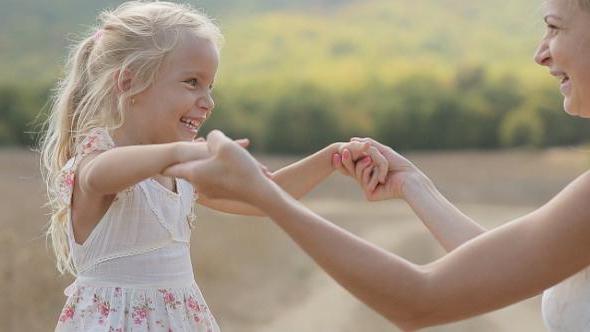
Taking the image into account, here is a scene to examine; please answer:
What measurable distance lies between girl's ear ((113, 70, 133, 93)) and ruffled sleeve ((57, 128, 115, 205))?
138 mm

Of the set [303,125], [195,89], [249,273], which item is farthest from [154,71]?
[303,125]

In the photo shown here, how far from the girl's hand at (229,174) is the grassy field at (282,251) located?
11.5ft

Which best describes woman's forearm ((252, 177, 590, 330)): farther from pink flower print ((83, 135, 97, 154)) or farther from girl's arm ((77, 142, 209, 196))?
pink flower print ((83, 135, 97, 154))

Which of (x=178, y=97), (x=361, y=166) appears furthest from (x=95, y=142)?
(x=361, y=166)

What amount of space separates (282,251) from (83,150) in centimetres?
738

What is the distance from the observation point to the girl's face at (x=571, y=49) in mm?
Result: 2389

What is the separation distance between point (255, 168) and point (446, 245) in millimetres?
716

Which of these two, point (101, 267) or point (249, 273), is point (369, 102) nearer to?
point (249, 273)

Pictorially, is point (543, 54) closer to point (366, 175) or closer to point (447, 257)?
point (447, 257)

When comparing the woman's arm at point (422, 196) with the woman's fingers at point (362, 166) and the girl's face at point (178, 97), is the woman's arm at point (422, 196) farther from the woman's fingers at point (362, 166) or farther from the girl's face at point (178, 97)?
the girl's face at point (178, 97)

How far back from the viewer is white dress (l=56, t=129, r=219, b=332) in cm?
302

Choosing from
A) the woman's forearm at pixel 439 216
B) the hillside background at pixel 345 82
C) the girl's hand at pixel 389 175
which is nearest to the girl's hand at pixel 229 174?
the woman's forearm at pixel 439 216

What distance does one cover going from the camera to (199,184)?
2.36m

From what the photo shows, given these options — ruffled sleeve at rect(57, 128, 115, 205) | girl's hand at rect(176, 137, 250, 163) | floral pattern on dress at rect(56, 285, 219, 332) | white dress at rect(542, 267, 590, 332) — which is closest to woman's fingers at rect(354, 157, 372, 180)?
floral pattern on dress at rect(56, 285, 219, 332)
